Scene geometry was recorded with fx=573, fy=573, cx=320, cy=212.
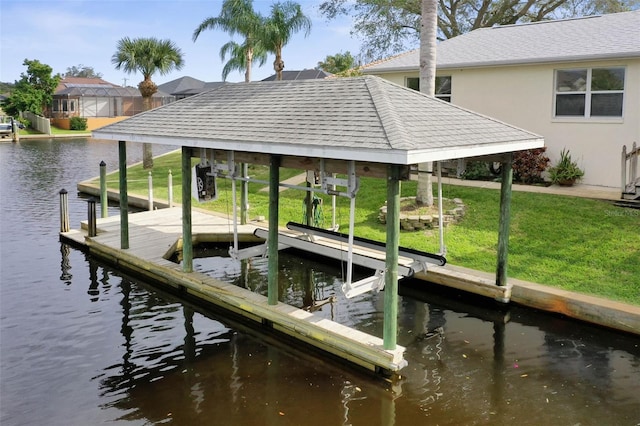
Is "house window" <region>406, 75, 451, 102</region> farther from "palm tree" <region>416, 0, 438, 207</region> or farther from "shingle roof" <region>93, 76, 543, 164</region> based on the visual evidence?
"shingle roof" <region>93, 76, 543, 164</region>

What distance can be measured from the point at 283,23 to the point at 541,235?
17.3 m

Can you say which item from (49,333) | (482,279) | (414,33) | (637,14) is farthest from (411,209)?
(414,33)

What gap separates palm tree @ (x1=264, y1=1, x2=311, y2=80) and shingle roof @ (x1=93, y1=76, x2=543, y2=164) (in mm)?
15197

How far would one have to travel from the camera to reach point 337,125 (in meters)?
7.95

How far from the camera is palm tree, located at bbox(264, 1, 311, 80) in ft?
84.7

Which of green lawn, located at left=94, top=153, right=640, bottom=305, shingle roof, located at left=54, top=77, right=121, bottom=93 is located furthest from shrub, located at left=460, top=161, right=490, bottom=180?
shingle roof, located at left=54, top=77, right=121, bottom=93

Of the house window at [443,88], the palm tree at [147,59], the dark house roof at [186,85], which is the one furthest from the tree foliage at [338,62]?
the house window at [443,88]

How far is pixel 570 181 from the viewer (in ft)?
55.8

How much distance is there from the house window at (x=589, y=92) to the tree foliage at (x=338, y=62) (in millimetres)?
32948

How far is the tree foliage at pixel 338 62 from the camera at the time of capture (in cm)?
5281

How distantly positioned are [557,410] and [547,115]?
13.0 metres

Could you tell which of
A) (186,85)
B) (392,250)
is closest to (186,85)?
(186,85)

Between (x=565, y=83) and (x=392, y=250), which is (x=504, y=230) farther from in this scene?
(x=565, y=83)

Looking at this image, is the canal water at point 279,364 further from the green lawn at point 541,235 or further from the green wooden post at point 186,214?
the green lawn at point 541,235
